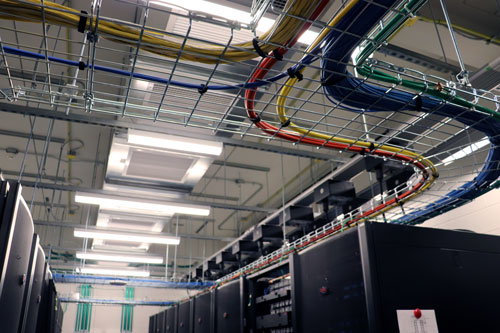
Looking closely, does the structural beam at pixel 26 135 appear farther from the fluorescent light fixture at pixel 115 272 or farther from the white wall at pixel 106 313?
the white wall at pixel 106 313

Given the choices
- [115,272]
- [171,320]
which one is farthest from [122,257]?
[171,320]

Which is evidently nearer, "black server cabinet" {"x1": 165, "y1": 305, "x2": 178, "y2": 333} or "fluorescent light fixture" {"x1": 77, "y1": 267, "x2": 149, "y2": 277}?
"black server cabinet" {"x1": 165, "y1": 305, "x2": 178, "y2": 333}

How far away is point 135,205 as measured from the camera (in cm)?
340

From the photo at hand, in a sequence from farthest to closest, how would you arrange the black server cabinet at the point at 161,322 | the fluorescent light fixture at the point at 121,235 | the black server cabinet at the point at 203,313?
the black server cabinet at the point at 161,322
the fluorescent light fixture at the point at 121,235
the black server cabinet at the point at 203,313

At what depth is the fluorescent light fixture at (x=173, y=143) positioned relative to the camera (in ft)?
7.78

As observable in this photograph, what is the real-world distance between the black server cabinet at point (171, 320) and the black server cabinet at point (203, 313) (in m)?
1.02

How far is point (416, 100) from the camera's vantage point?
1.14 m

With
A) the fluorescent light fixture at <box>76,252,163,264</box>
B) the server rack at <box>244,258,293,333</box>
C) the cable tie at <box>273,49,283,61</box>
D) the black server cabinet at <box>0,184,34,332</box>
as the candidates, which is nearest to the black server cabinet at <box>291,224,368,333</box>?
the server rack at <box>244,258,293,333</box>

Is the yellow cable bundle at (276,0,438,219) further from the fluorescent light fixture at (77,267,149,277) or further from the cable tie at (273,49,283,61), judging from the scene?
the fluorescent light fixture at (77,267,149,277)

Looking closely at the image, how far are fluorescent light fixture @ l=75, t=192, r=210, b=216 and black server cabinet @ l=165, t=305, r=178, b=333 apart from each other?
3.89ft

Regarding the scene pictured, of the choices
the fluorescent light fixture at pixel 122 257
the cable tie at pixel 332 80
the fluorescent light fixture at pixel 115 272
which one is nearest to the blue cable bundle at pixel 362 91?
the cable tie at pixel 332 80

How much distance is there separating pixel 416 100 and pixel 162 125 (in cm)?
167

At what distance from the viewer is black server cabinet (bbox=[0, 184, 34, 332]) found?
0.89 metres

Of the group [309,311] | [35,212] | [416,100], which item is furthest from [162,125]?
[35,212]
